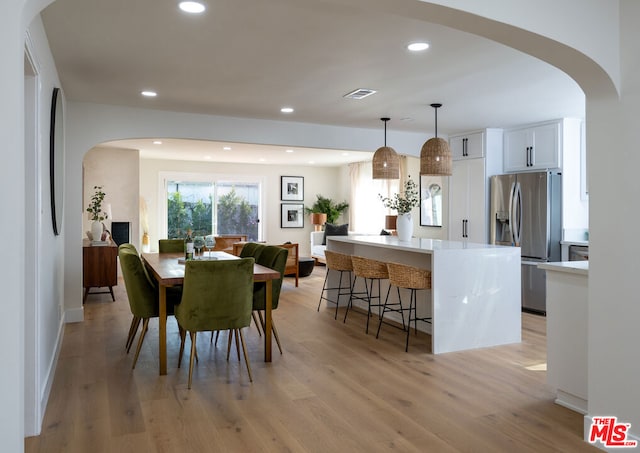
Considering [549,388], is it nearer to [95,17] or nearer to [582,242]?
[582,242]

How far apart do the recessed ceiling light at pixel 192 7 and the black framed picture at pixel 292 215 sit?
30.1ft

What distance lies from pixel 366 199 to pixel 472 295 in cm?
671

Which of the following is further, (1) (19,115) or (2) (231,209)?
(2) (231,209)

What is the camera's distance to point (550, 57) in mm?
2512

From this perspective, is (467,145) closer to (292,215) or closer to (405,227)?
(405,227)

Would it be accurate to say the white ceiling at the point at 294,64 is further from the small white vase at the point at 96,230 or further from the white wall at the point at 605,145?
the small white vase at the point at 96,230

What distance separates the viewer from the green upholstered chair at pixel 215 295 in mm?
3312

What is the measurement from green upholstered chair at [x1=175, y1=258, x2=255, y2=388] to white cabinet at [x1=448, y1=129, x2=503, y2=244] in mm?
4248

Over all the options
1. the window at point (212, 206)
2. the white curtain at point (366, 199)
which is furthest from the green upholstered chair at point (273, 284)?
the window at point (212, 206)

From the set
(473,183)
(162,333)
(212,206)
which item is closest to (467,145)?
(473,183)

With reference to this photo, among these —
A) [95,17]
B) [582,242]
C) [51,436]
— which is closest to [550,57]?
[95,17]

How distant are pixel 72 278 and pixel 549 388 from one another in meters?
4.69

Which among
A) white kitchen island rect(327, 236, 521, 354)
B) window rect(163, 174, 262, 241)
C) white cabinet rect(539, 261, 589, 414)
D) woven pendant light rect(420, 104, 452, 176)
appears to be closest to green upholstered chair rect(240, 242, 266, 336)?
white kitchen island rect(327, 236, 521, 354)

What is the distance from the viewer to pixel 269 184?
39.1 ft
